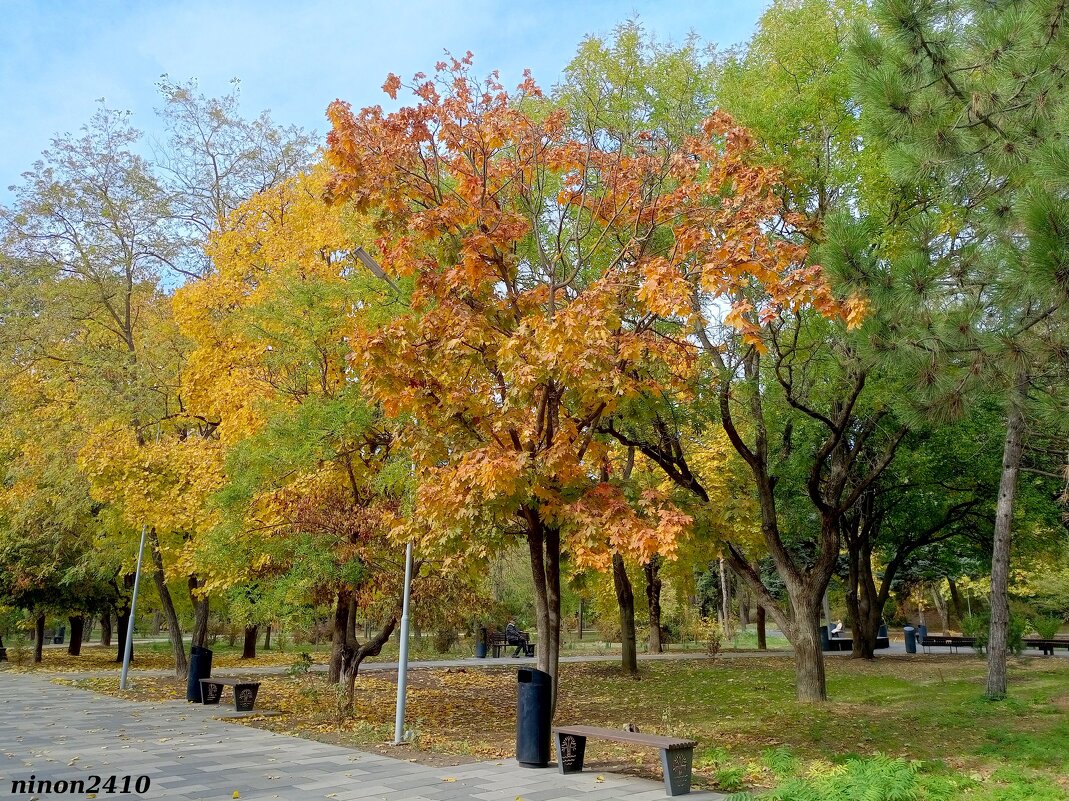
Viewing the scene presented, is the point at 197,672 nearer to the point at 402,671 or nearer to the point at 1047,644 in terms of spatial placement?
the point at 402,671

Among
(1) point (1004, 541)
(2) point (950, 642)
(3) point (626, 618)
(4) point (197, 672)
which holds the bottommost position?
(2) point (950, 642)

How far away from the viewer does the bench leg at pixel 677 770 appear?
22.4 ft

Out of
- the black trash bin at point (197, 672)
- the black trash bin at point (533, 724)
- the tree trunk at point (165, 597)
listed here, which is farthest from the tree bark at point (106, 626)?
the black trash bin at point (533, 724)

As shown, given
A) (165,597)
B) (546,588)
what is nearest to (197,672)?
(165,597)

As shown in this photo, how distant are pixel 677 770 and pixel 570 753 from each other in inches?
58.5

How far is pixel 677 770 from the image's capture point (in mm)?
6875

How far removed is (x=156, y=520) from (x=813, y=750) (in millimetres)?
12027

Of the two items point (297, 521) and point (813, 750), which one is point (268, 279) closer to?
point (297, 521)

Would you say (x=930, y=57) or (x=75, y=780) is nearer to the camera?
(x=75, y=780)

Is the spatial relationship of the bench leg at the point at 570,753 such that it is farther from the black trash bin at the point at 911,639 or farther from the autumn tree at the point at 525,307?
the black trash bin at the point at 911,639

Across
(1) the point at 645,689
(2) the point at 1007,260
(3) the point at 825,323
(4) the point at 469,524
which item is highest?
(3) the point at 825,323

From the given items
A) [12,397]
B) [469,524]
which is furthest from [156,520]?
[469,524]

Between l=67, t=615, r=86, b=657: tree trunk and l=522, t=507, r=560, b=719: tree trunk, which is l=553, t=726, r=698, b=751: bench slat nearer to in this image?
l=522, t=507, r=560, b=719: tree trunk

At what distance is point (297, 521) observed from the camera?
11539 millimetres
